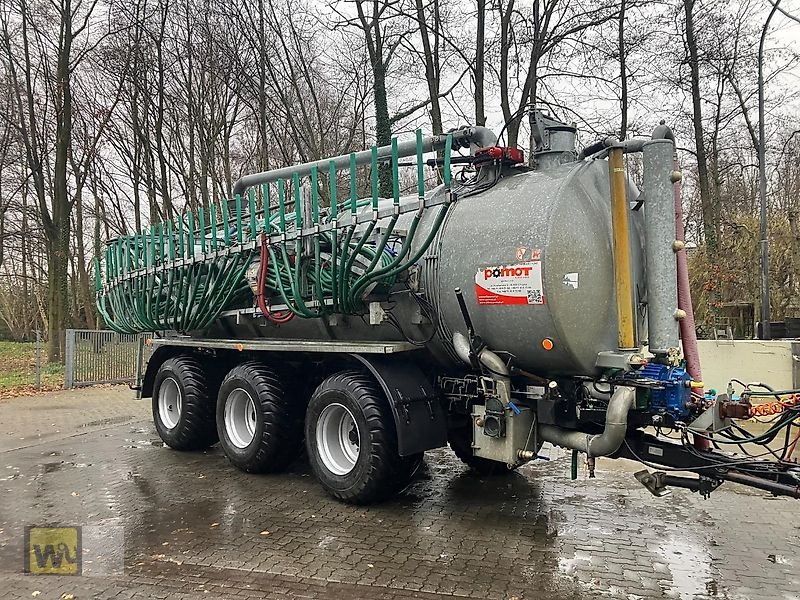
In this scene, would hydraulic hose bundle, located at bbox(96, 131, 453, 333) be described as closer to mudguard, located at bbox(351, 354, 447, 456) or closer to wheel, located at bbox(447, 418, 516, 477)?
mudguard, located at bbox(351, 354, 447, 456)

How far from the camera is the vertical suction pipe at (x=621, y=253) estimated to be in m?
5.21

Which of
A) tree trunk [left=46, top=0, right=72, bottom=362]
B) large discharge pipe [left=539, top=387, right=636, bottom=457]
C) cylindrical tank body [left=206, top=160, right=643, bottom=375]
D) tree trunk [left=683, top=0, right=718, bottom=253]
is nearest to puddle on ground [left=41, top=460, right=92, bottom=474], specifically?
cylindrical tank body [left=206, top=160, right=643, bottom=375]

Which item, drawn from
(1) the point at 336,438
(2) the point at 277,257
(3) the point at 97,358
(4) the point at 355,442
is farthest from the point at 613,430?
(3) the point at 97,358

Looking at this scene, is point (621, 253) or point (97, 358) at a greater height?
point (621, 253)

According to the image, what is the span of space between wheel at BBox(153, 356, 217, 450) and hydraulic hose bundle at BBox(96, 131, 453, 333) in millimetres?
531

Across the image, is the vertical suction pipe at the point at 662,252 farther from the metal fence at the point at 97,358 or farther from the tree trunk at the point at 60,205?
the tree trunk at the point at 60,205

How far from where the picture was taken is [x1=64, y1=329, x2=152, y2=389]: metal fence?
15773mm

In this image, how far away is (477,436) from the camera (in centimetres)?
586

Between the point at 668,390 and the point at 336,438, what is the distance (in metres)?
3.11

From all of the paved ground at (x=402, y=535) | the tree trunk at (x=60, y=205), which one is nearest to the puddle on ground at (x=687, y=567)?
the paved ground at (x=402, y=535)

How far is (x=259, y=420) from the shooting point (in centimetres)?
734

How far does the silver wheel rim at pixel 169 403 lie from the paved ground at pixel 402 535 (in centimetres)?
87

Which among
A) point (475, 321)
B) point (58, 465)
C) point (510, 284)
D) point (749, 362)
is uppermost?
point (510, 284)

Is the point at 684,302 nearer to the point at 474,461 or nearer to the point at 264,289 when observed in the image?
the point at 474,461
